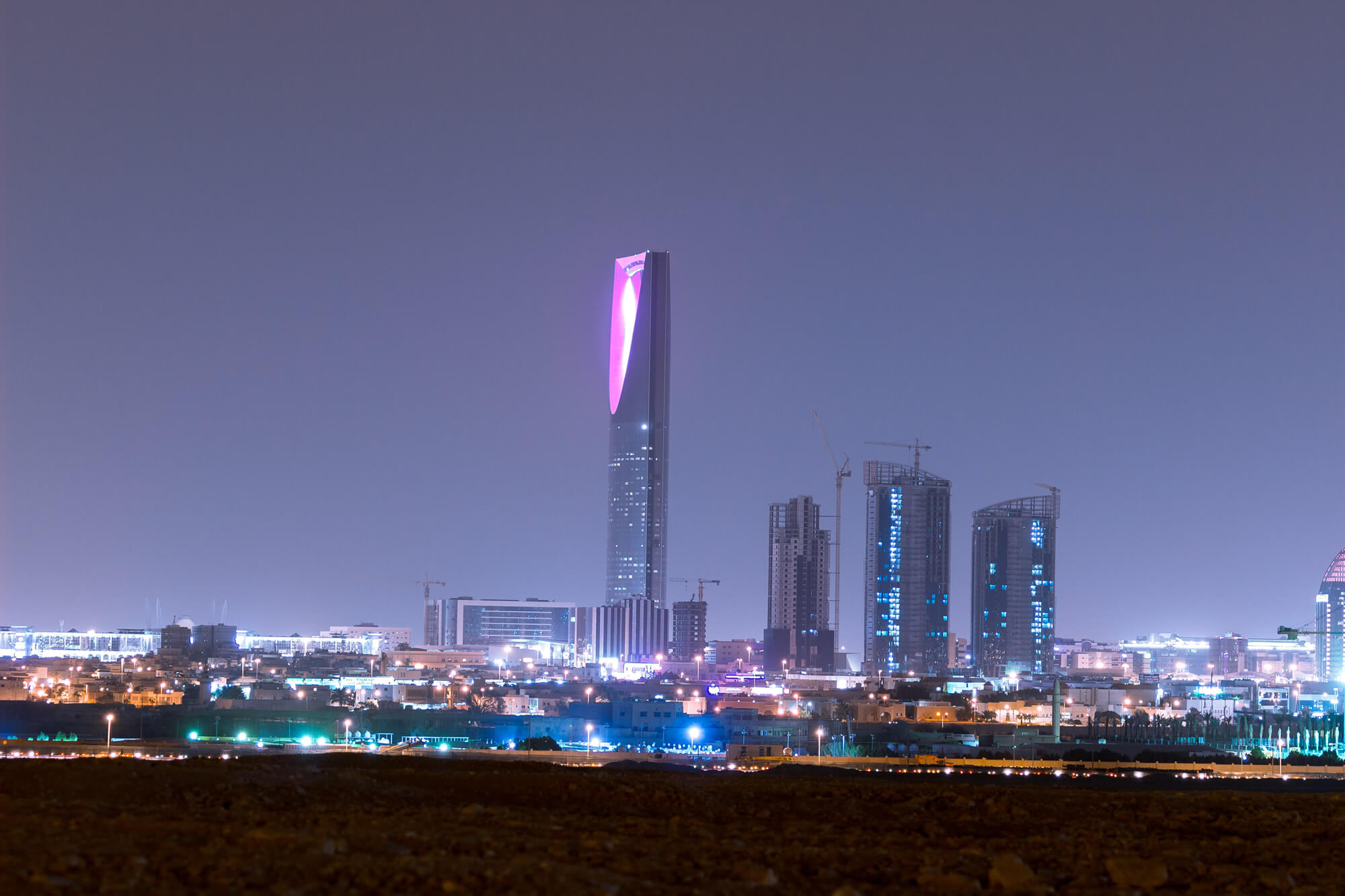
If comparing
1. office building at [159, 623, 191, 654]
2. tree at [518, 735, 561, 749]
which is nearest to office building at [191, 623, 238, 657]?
office building at [159, 623, 191, 654]

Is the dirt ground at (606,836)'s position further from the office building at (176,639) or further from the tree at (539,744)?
the office building at (176,639)

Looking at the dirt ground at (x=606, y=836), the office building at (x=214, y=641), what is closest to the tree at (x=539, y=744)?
the dirt ground at (x=606, y=836)

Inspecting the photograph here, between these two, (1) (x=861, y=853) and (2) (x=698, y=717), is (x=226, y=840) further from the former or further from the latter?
(2) (x=698, y=717)

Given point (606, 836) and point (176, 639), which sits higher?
point (606, 836)

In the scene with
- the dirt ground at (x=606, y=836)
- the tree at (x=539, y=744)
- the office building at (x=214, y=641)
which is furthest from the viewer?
the office building at (x=214, y=641)

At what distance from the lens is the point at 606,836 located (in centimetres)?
1431

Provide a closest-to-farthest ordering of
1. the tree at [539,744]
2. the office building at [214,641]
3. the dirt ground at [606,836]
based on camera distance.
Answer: the dirt ground at [606,836]
the tree at [539,744]
the office building at [214,641]

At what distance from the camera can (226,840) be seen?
12852 mm

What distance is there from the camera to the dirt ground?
1147cm

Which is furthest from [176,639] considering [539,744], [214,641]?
[539,744]

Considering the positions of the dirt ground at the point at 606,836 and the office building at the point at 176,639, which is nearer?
the dirt ground at the point at 606,836

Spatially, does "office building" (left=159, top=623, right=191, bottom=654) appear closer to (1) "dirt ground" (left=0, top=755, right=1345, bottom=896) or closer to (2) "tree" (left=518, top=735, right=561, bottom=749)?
(2) "tree" (left=518, top=735, right=561, bottom=749)

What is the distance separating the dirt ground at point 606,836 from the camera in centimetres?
1147

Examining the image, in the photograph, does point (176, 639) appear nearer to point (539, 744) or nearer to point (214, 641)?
point (214, 641)
